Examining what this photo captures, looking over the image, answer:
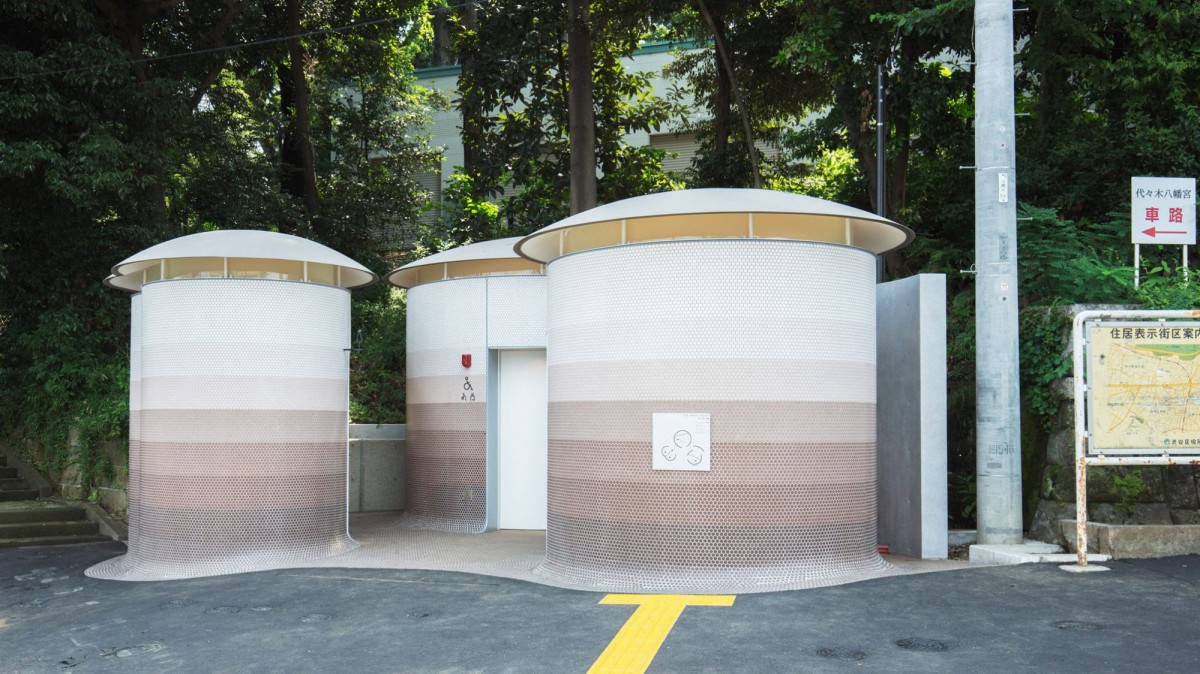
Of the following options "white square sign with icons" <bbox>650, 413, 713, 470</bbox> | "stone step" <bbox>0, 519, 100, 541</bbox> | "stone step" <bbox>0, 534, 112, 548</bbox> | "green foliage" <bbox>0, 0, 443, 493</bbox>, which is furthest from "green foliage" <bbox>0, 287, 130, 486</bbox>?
"white square sign with icons" <bbox>650, 413, 713, 470</bbox>

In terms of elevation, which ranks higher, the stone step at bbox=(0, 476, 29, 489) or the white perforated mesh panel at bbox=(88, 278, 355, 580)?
the white perforated mesh panel at bbox=(88, 278, 355, 580)

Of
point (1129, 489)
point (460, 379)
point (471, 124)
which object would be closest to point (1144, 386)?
point (1129, 489)

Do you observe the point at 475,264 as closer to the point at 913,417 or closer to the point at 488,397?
the point at 488,397

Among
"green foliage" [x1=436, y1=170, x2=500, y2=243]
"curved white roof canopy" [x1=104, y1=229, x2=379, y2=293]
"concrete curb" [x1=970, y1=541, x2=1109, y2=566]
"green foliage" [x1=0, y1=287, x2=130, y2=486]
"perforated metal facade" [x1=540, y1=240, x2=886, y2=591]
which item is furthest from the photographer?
"green foliage" [x1=436, y1=170, x2=500, y2=243]

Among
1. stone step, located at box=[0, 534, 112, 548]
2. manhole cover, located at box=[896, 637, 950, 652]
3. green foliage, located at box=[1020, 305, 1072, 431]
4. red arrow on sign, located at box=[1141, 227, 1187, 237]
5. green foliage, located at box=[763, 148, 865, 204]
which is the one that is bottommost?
stone step, located at box=[0, 534, 112, 548]

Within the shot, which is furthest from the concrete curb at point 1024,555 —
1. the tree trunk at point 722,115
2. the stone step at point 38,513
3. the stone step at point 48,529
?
the tree trunk at point 722,115

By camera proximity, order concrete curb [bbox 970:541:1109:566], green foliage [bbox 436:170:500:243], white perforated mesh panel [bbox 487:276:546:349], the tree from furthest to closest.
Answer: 1. green foliage [bbox 436:170:500:243]
2. the tree
3. white perforated mesh panel [bbox 487:276:546:349]
4. concrete curb [bbox 970:541:1109:566]

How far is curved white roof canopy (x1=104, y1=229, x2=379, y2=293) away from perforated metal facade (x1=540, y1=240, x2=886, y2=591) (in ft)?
11.9

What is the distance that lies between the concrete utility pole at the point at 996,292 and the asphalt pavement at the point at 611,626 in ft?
3.79

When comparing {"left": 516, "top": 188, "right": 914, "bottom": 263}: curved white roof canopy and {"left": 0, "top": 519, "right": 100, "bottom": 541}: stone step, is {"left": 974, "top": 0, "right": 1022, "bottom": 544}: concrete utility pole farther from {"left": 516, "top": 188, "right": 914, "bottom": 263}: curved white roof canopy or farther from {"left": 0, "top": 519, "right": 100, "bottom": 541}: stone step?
{"left": 0, "top": 519, "right": 100, "bottom": 541}: stone step

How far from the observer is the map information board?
9.66 metres

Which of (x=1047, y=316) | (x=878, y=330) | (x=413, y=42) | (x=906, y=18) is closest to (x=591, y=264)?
(x=878, y=330)

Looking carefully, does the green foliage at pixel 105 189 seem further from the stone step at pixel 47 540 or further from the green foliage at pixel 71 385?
the stone step at pixel 47 540

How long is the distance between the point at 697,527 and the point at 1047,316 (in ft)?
15.4
